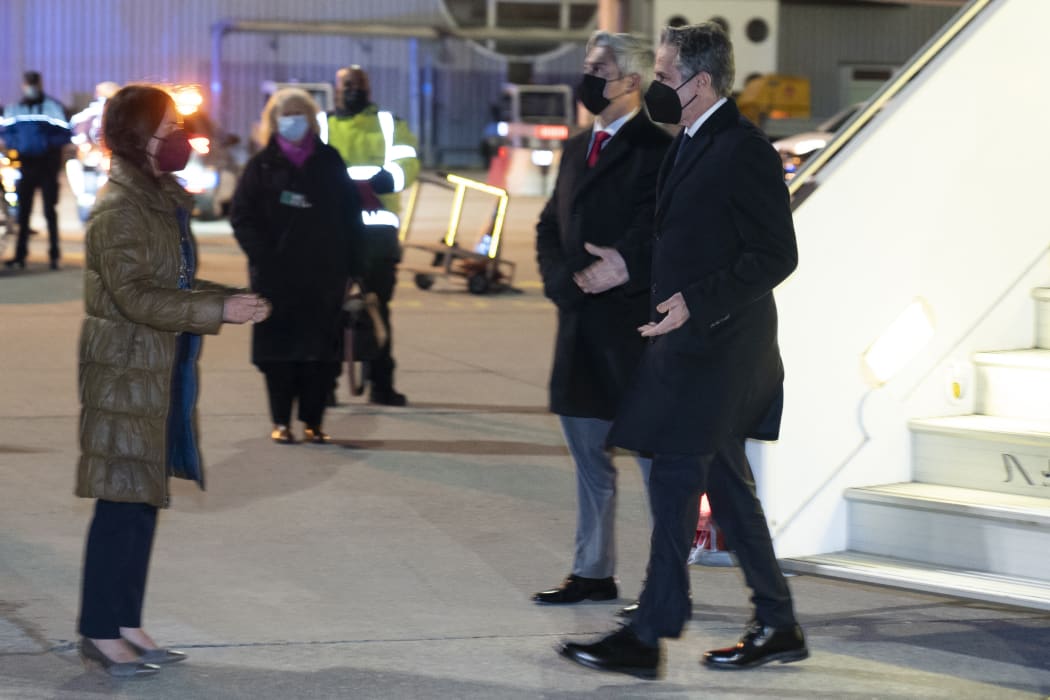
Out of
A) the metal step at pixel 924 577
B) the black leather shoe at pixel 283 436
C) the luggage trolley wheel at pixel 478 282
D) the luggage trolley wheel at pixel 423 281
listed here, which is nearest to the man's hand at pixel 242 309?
the metal step at pixel 924 577

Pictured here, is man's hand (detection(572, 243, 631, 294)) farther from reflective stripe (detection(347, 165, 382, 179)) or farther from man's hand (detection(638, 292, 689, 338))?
reflective stripe (detection(347, 165, 382, 179))

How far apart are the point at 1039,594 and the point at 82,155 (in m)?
17.7

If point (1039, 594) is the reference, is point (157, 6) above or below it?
above

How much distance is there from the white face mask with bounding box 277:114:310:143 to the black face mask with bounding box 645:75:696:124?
3.63m

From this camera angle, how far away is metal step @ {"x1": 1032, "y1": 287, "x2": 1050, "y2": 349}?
19.9ft

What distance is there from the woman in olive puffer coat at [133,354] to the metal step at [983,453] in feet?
7.66

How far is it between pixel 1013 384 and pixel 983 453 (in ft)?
1.30

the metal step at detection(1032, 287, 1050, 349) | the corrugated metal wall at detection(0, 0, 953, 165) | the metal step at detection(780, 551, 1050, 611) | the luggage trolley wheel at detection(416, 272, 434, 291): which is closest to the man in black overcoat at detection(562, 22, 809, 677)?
the metal step at detection(780, 551, 1050, 611)

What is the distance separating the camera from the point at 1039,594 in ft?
15.9

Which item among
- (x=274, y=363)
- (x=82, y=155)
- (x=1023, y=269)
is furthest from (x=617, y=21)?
(x=1023, y=269)

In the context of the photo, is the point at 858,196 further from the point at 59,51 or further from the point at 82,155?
the point at 59,51

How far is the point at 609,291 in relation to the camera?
17.7 ft

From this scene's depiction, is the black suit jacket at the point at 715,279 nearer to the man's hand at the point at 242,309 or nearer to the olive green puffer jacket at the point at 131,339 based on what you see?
the man's hand at the point at 242,309

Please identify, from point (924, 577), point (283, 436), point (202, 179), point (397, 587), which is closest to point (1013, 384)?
point (924, 577)
